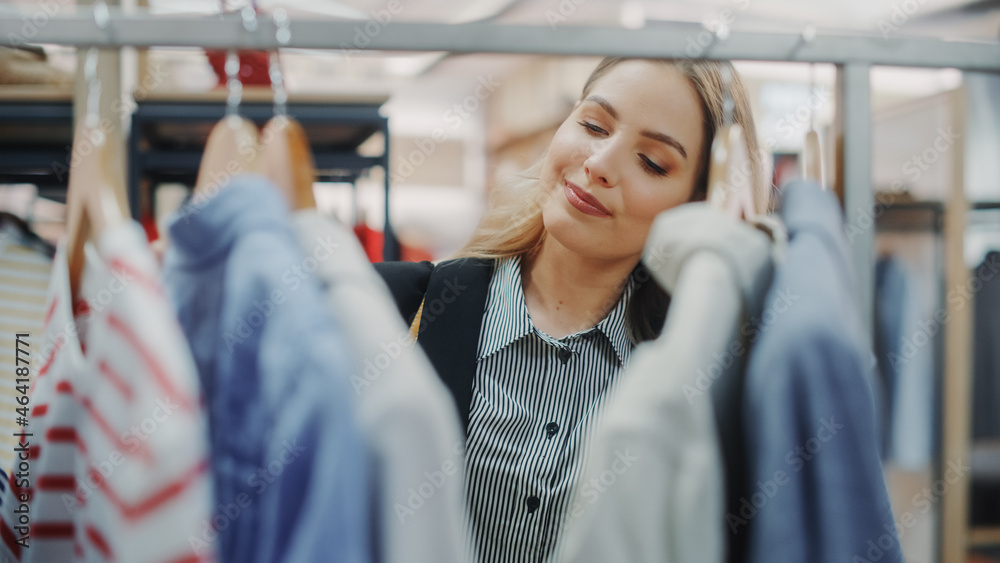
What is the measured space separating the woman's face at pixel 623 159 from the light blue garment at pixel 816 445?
0.28m

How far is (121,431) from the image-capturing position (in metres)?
0.43

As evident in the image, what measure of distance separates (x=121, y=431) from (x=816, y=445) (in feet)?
1.44

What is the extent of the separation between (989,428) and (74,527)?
2529 mm

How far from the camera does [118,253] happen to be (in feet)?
1.50

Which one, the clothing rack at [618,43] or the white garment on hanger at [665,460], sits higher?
the clothing rack at [618,43]

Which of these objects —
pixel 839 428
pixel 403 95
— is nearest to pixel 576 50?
pixel 839 428

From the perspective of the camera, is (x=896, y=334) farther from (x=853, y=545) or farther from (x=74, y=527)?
(x=74, y=527)

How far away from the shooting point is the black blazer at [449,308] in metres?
0.82

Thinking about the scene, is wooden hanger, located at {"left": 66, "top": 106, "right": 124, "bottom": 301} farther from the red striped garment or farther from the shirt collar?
the shirt collar

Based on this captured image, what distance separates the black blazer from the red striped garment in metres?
0.34

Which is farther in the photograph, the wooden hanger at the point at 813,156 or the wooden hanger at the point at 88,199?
the wooden hanger at the point at 813,156

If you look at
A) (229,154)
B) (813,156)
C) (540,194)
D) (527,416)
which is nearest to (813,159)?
(813,156)

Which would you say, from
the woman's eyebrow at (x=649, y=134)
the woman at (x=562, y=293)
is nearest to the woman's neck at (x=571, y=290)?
the woman at (x=562, y=293)

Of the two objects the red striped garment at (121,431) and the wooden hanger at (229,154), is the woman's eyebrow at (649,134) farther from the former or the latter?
the red striped garment at (121,431)
